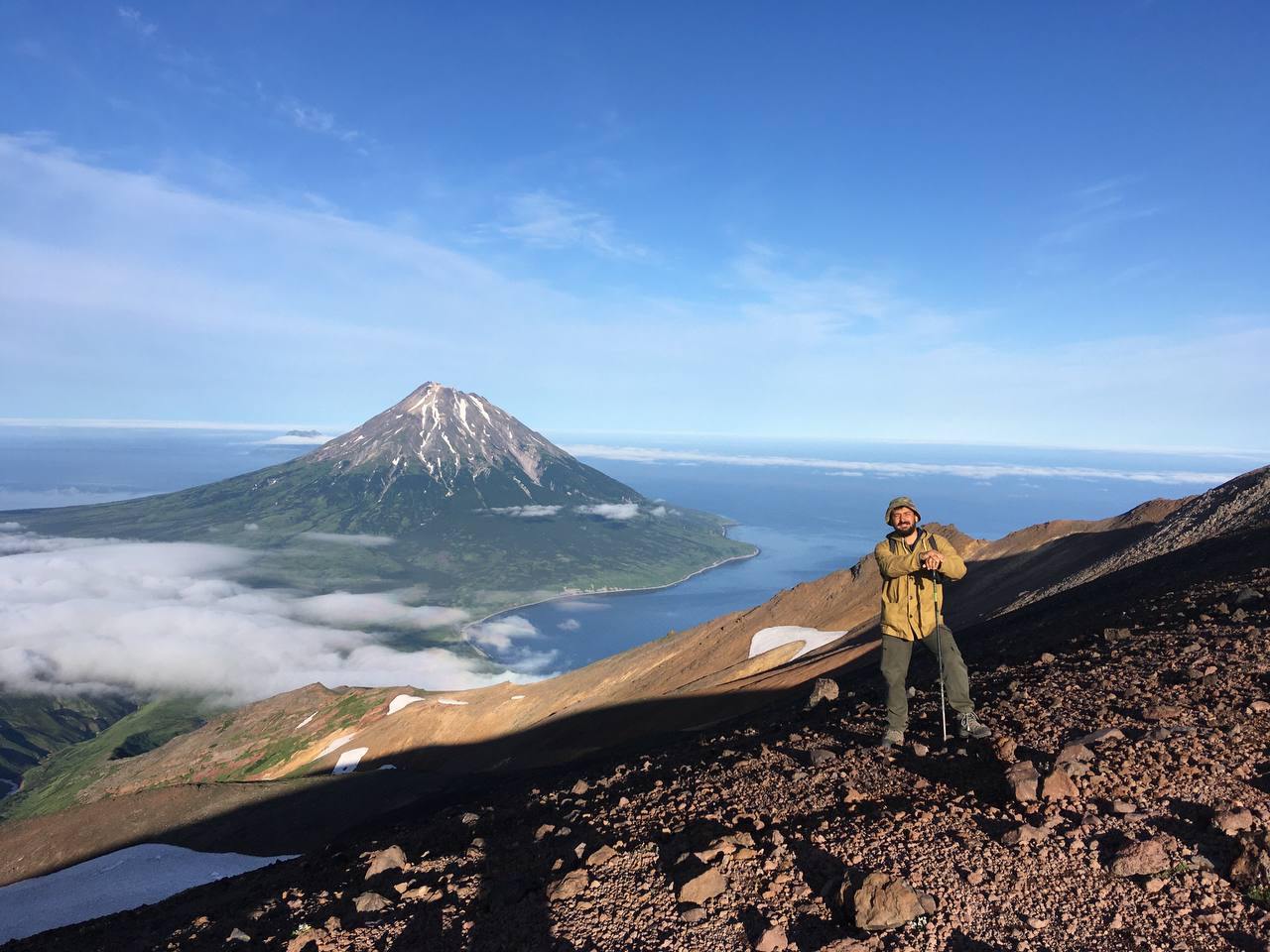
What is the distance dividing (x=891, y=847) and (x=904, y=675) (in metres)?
2.73

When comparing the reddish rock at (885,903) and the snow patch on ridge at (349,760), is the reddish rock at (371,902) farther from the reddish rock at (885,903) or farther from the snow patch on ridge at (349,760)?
the snow patch on ridge at (349,760)

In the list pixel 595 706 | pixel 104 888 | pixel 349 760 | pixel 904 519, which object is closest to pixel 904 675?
pixel 904 519

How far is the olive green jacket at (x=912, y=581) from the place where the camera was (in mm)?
7574

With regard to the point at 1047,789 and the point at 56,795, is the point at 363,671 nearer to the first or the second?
the point at 56,795

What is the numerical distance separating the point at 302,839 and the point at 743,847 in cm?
2932

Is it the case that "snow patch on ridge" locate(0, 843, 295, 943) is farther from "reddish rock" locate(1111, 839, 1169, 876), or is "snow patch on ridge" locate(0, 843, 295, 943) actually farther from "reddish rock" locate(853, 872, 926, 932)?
"reddish rock" locate(1111, 839, 1169, 876)

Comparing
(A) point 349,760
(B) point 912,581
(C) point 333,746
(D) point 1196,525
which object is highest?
(B) point 912,581

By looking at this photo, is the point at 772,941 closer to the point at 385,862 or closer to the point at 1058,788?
the point at 1058,788

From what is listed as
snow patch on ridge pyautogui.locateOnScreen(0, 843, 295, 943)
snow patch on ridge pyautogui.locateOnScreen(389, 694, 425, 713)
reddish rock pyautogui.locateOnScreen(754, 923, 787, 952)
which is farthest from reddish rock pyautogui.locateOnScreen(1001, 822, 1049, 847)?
snow patch on ridge pyautogui.locateOnScreen(389, 694, 425, 713)

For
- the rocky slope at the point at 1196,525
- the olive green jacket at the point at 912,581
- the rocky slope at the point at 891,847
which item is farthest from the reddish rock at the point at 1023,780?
the rocky slope at the point at 1196,525

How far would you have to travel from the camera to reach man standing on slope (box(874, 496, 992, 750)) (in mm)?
7543

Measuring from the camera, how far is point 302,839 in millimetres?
27641

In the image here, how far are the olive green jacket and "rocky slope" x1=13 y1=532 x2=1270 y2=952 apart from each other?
1425 millimetres

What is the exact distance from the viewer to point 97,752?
481 feet
